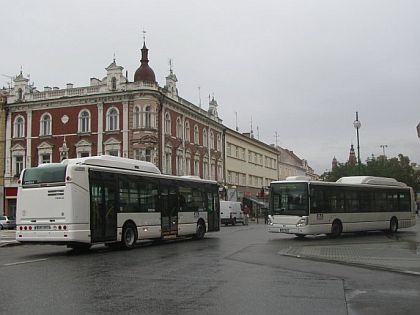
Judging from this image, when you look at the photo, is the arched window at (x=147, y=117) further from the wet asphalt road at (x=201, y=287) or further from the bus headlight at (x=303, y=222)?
the wet asphalt road at (x=201, y=287)

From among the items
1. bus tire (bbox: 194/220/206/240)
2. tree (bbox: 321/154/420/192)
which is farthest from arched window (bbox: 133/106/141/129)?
tree (bbox: 321/154/420/192)

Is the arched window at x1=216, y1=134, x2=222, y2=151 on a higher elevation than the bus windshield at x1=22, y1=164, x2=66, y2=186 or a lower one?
higher

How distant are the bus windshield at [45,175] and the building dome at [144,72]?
32.3 m

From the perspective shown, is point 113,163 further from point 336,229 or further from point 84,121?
point 84,121

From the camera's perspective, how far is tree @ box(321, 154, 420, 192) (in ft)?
226

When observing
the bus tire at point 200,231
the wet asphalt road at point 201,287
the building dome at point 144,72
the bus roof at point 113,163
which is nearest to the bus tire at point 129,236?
the bus roof at point 113,163

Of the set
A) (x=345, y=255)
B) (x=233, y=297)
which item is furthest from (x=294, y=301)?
(x=345, y=255)

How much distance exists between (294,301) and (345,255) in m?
A: 8.44

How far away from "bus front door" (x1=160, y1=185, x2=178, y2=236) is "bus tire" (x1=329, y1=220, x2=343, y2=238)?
315 inches

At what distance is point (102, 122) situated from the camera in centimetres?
5034

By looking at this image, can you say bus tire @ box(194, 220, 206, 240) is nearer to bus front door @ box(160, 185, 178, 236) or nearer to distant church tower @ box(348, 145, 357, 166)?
bus front door @ box(160, 185, 178, 236)

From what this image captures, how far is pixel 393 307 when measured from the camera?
8602 millimetres

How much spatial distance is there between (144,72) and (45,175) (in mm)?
33394

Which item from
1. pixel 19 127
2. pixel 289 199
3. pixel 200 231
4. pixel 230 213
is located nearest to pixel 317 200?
pixel 289 199
